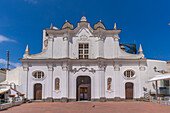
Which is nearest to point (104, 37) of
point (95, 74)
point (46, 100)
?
point (95, 74)

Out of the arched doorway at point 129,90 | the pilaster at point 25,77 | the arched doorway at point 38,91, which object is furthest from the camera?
the arched doorway at point 129,90

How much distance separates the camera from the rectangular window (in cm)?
2381

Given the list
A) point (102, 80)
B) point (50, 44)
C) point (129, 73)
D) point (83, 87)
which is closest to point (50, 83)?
point (83, 87)

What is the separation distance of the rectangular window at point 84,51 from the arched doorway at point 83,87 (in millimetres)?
2900

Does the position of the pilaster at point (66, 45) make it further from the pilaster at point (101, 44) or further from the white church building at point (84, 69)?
the pilaster at point (101, 44)

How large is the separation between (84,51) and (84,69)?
259 centimetres

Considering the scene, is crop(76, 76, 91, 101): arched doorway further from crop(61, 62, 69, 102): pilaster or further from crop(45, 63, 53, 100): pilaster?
crop(45, 63, 53, 100): pilaster

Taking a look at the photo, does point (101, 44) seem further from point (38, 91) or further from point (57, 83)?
point (38, 91)

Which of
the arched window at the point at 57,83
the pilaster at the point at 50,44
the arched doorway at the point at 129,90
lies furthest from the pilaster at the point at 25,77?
the arched doorway at the point at 129,90

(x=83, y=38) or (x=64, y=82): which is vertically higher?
(x=83, y=38)

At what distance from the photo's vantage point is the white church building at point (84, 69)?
22.6m

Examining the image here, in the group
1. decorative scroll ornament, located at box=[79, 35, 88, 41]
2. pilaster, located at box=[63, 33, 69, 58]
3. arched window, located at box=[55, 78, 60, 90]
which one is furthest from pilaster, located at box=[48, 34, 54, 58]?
decorative scroll ornament, located at box=[79, 35, 88, 41]

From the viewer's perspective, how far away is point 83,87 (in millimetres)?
23266

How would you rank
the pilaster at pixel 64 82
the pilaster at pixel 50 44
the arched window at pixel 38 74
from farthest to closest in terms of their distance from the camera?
the pilaster at pixel 50 44 < the arched window at pixel 38 74 < the pilaster at pixel 64 82
